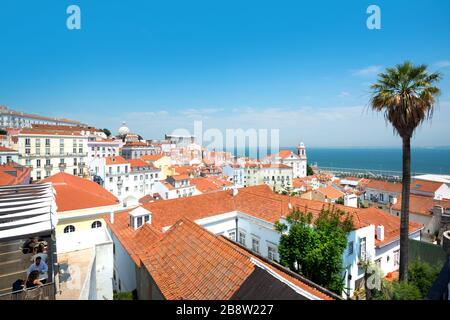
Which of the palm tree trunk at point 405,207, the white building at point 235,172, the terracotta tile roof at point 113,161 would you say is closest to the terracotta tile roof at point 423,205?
the palm tree trunk at point 405,207

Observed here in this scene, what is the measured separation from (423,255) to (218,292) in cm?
1147

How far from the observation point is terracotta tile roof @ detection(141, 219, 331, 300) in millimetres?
4133

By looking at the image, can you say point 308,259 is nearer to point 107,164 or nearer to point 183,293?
point 183,293

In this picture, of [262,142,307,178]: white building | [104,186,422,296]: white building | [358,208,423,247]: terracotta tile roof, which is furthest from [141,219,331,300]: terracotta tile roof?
[262,142,307,178]: white building

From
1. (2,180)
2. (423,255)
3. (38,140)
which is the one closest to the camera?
(423,255)

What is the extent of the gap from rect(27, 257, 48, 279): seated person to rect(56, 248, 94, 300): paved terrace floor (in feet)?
1.74

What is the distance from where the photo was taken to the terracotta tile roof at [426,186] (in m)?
24.3

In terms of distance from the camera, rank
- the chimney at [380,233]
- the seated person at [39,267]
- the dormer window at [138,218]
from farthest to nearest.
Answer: the chimney at [380,233] → the dormer window at [138,218] → the seated person at [39,267]

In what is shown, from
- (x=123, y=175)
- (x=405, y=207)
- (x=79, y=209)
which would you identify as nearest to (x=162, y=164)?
(x=123, y=175)

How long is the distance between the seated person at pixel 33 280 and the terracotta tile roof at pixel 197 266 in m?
2.00

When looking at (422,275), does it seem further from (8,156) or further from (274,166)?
(274,166)

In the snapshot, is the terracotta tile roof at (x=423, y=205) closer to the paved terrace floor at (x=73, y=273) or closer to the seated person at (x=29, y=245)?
the paved terrace floor at (x=73, y=273)

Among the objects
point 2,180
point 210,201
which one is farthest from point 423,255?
point 2,180

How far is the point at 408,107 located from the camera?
7227 millimetres
